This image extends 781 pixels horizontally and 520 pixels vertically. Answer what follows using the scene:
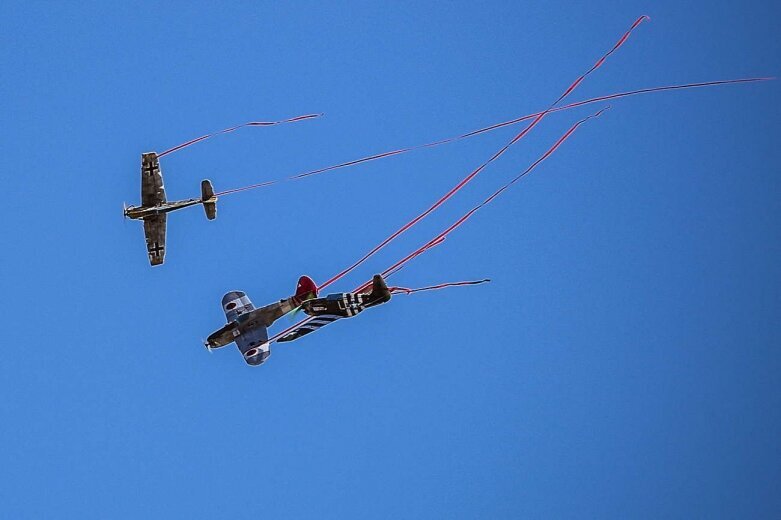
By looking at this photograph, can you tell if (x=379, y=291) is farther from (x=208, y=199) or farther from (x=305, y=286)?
(x=208, y=199)

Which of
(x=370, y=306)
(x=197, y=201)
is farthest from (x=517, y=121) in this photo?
(x=197, y=201)

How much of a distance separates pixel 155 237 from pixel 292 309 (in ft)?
45.9

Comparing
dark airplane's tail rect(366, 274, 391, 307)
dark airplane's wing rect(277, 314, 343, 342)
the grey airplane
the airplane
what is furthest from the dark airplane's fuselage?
dark airplane's tail rect(366, 274, 391, 307)

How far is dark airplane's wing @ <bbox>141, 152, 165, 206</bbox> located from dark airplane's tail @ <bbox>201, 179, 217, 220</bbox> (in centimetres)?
273

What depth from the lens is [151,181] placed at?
43344mm

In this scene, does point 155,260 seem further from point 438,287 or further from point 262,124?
point 438,287

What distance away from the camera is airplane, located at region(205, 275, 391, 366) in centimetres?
3047

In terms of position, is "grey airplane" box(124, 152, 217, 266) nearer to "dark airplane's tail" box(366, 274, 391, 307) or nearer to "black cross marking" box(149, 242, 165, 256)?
"black cross marking" box(149, 242, 165, 256)

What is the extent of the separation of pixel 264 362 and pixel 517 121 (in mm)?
14562

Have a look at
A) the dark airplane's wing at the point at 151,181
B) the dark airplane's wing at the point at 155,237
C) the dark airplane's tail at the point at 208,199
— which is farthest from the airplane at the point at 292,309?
the dark airplane's wing at the point at 155,237

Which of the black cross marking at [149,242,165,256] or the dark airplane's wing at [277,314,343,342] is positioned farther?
the black cross marking at [149,242,165,256]

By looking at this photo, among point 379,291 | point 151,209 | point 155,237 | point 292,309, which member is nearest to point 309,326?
point 292,309

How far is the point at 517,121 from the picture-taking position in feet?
92.2

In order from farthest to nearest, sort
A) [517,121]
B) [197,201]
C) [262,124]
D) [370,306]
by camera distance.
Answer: [197,201] < [262,124] < [370,306] < [517,121]
